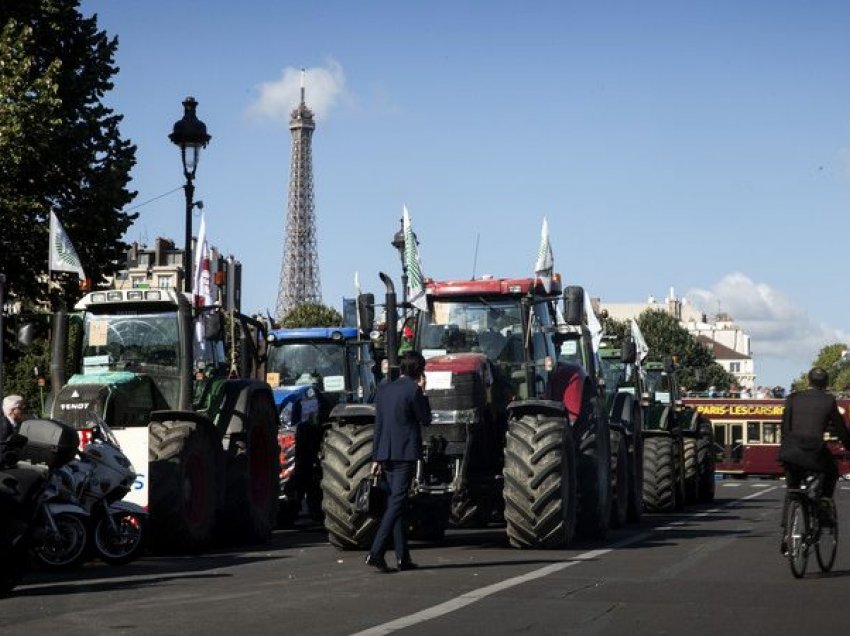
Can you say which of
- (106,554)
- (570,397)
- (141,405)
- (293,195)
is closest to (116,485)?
(106,554)

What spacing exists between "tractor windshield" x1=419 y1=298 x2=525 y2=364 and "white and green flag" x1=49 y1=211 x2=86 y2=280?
577 centimetres

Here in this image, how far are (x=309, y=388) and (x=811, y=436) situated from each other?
35.3ft

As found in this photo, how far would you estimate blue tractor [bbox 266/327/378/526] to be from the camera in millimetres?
24344

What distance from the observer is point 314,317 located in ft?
320

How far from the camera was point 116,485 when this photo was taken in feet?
55.3

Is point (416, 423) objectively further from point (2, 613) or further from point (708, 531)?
point (708, 531)

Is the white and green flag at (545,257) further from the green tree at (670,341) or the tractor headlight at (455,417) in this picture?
the green tree at (670,341)

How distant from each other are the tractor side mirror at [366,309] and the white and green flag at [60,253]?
614 cm

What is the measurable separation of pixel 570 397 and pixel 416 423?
4.96m

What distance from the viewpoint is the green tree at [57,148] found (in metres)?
28.9

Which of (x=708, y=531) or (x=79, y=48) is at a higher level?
(x=79, y=48)

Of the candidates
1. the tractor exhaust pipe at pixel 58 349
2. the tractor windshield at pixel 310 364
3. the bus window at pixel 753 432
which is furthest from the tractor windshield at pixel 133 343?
the bus window at pixel 753 432

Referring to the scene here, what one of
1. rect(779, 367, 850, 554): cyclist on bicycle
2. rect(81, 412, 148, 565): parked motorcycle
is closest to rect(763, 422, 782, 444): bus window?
rect(779, 367, 850, 554): cyclist on bicycle

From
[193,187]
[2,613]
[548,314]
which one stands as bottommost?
[2,613]
